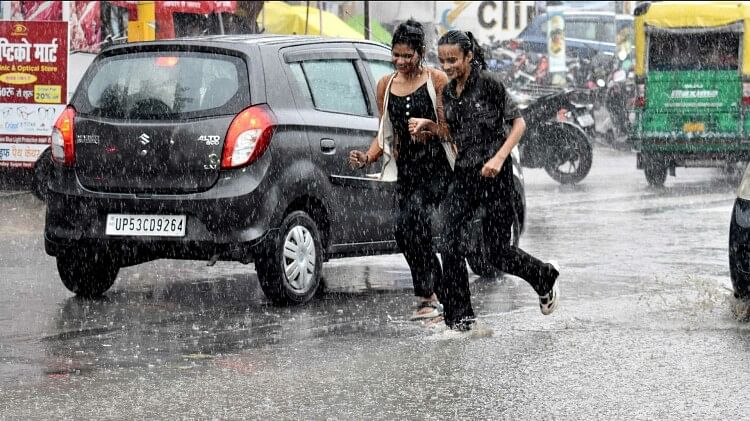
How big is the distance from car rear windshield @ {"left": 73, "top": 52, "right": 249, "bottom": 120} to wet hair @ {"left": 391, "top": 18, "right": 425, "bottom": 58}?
4.05ft

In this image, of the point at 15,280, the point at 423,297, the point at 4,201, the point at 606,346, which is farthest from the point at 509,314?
the point at 4,201

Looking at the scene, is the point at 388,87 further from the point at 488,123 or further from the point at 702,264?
the point at 702,264

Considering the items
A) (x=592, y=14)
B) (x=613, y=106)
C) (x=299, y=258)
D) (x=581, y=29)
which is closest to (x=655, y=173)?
(x=613, y=106)

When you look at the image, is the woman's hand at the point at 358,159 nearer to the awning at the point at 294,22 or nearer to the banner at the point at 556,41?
the awning at the point at 294,22

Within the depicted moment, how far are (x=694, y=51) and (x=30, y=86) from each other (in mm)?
9495

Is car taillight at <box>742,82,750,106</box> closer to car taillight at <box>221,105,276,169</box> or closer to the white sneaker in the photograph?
car taillight at <box>221,105,276,169</box>

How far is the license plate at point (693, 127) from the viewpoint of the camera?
20922mm

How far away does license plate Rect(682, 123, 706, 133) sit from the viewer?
20.9 metres

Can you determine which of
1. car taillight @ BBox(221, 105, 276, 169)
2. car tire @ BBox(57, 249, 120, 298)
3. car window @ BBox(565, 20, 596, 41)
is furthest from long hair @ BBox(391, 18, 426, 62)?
car window @ BBox(565, 20, 596, 41)

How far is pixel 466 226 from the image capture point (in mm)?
8133

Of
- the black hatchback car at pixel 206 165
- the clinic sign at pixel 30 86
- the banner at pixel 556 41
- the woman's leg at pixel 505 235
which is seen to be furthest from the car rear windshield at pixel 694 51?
the woman's leg at pixel 505 235

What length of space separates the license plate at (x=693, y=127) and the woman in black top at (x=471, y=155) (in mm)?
13224

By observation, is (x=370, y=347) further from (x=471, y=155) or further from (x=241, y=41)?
(x=241, y=41)

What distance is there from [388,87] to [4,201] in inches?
354
